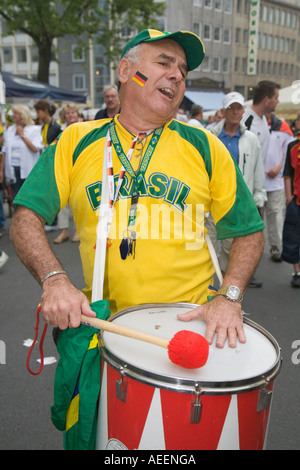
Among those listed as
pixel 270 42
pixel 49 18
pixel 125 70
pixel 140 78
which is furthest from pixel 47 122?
pixel 270 42

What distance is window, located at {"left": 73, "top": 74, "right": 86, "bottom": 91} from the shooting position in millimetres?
42500

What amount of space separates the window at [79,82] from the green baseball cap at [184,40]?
143ft

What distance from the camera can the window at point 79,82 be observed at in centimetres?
4250

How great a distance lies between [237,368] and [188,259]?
0.56 meters

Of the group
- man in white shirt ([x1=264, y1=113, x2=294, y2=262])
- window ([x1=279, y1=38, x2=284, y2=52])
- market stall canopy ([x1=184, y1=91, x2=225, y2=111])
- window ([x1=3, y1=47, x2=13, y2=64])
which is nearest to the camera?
man in white shirt ([x1=264, y1=113, x2=294, y2=262])

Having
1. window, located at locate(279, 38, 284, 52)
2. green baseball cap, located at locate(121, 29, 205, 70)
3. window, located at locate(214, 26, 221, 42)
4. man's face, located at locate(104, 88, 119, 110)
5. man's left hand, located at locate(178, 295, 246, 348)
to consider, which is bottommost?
man's left hand, located at locate(178, 295, 246, 348)

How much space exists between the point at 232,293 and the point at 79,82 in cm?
4467

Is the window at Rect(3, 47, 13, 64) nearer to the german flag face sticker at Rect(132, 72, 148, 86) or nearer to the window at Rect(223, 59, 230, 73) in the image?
the window at Rect(223, 59, 230, 73)

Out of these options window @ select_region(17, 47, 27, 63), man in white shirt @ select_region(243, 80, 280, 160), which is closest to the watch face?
man in white shirt @ select_region(243, 80, 280, 160)

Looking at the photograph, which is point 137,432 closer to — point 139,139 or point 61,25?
point 139,139

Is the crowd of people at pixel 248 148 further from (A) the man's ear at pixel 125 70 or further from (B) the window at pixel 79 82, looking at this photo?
(B) the window at pixel 79 82

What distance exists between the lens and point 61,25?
18047 mm

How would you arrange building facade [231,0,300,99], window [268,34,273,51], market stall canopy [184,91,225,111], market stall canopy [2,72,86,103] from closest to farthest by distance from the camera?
1. market stall canopy [2,72,86,103]
2. market stall canopy [184,91,225,111]
3. building facade [231,0,300,99]
4. window [268,34,273,51]

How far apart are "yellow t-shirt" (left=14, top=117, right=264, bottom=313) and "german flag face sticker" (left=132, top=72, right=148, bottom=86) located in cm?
20
